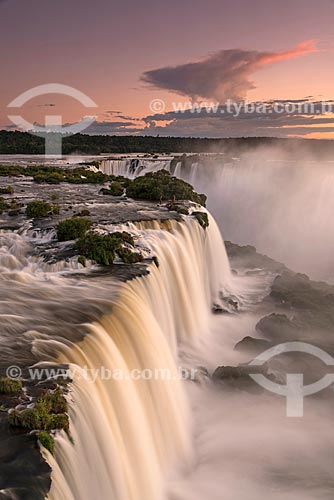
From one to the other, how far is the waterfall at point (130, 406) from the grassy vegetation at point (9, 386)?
Result: 4.05 ft

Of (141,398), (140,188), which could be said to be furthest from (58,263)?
(140,188)

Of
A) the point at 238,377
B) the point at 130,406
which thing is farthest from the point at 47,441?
the point at 238,377

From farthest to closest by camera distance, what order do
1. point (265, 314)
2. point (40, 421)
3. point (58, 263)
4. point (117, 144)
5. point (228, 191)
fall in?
point (117, 144) < point (228, 191) < point (265, 314) < point (58, 263) < point (40, 421)

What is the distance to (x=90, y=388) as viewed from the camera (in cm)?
1016

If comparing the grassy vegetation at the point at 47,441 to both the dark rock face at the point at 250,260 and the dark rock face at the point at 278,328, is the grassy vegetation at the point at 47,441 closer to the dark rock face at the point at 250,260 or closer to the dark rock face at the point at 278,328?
the dark rock face at the point at 278,328

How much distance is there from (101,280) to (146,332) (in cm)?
373

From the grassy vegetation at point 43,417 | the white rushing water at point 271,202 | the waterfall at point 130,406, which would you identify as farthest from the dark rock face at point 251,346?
the white rushing water at point 271,202

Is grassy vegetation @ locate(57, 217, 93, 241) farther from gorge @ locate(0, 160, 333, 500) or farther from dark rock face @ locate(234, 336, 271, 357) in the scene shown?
dark rock face @ locate(234, 336, 271, 357)

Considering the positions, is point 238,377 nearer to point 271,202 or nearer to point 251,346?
point 251,346

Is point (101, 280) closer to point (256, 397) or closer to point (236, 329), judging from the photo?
point (256, 397)

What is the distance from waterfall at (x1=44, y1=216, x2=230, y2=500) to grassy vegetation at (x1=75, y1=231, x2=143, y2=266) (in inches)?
47.2

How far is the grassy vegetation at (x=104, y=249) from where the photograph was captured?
19641mm

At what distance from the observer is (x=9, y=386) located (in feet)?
32.4

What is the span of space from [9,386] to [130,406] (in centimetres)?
316
